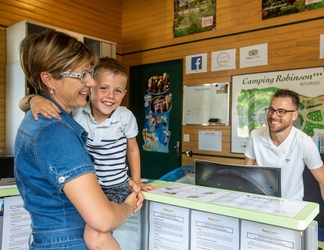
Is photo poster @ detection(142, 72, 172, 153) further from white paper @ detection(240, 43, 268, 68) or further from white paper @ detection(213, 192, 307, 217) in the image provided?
white paper @ detection(213, 192, 307, 217)

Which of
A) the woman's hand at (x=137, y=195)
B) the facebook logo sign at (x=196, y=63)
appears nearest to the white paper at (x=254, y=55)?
the facebook logo sign at (x=196, y=63)

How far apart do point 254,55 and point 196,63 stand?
91 cm

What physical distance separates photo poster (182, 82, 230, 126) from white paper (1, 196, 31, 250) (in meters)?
3.20

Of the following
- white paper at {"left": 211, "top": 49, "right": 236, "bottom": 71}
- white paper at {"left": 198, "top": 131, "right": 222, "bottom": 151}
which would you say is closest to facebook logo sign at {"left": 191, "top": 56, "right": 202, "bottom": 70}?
white paper at {"left": 211, "top": 49, "right": 236, "bottom": 71}

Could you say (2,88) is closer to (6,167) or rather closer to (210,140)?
(6,167)

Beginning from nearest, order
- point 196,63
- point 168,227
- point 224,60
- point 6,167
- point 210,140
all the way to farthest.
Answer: point 168,227 < point 6,167 < point 224,60 < point 210,140 < point 196,63

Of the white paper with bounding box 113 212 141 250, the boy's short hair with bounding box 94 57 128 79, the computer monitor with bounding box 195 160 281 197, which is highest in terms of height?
the boy's short hair with bounding box 94 57 128 79

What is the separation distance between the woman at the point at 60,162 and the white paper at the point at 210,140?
3346 mm

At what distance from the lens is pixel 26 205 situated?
980 mm

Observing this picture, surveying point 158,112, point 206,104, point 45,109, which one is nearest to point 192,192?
point 45,109

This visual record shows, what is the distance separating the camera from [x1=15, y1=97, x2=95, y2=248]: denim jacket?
2.75 feet

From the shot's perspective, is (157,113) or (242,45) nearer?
(242,45)

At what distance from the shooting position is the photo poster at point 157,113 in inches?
192

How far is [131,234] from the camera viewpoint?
1.44 m
